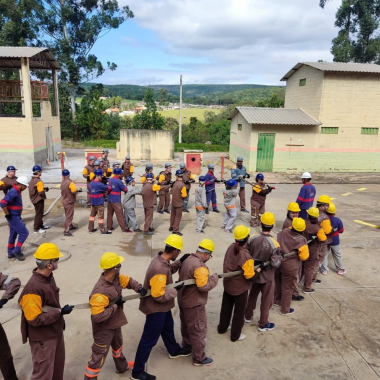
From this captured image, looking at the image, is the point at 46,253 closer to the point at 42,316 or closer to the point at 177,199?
the point at 42,316

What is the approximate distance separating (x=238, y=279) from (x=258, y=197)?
5.00 meters

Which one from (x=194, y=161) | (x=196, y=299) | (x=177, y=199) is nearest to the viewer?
(x=196, y=299)

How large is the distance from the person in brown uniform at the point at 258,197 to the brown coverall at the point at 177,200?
6.51ft

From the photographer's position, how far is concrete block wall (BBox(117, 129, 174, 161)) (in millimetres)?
20391

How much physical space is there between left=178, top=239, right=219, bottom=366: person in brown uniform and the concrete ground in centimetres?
29

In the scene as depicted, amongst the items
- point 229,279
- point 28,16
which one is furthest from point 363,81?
point 28,16

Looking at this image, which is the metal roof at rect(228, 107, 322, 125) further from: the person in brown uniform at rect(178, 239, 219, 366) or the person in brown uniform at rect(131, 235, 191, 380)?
the person in brown uniform at rect(131, 235, 191, 380)

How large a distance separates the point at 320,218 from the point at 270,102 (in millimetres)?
31188

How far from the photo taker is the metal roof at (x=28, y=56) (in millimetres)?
15977

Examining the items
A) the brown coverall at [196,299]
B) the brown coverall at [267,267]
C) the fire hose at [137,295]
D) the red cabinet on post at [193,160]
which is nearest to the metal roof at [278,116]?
the red cabinet on post at [193,160]

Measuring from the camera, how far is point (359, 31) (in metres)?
31.5

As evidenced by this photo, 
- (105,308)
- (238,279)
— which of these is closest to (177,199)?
(238,279)

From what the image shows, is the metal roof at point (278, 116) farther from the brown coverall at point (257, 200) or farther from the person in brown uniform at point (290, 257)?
the person in brown uniform at point (290, 257)

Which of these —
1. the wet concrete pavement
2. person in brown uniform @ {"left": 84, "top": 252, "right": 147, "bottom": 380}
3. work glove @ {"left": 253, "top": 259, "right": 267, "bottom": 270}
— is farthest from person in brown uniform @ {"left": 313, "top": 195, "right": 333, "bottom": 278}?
person in brown uniform @ {"left": 84, "top": 252, "right": 147, "bottom": 380}
